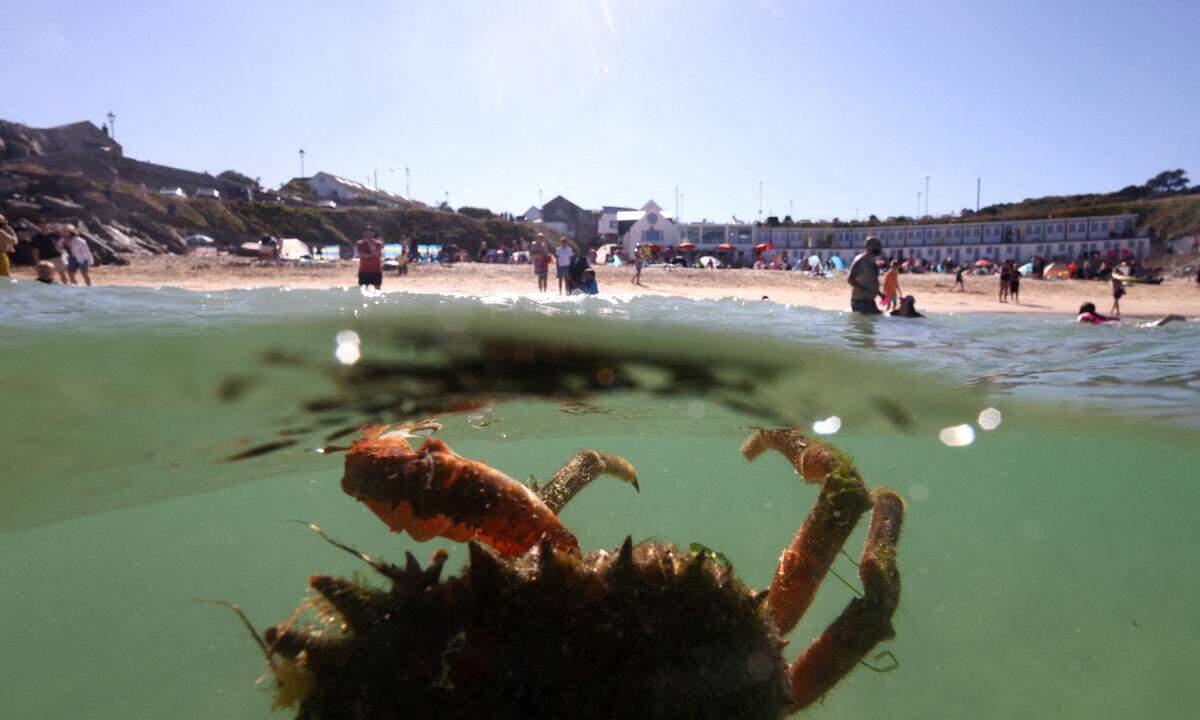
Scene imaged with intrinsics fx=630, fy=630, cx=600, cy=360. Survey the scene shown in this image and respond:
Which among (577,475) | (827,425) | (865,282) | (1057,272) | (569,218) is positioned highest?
(569,218)

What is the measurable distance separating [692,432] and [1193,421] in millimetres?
6687

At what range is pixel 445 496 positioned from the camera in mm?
1962

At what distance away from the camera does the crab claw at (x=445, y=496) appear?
194cm

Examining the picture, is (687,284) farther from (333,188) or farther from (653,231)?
(333,188)

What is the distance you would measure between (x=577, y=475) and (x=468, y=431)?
720 centimetres

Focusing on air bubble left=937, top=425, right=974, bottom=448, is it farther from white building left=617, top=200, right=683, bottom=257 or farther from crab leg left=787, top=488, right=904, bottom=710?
white building left=617, top=200, right=683, bottom=257

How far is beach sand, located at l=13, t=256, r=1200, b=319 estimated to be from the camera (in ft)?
94.2

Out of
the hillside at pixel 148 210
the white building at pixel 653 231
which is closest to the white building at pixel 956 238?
the white building at pixel 653 231

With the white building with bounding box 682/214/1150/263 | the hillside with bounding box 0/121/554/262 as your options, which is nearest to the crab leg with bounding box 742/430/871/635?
the hillside with bounding box 0/121/554/262

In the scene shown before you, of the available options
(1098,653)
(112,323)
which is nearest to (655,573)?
(112,323)

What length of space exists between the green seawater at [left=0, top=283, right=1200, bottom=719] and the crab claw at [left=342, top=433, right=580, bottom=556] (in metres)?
0.95

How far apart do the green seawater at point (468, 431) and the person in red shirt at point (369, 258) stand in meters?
5.71

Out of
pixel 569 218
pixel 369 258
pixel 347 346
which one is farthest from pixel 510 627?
pixel 569 218

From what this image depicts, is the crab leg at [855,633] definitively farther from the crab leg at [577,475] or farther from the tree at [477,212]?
the tree at [477,212]
